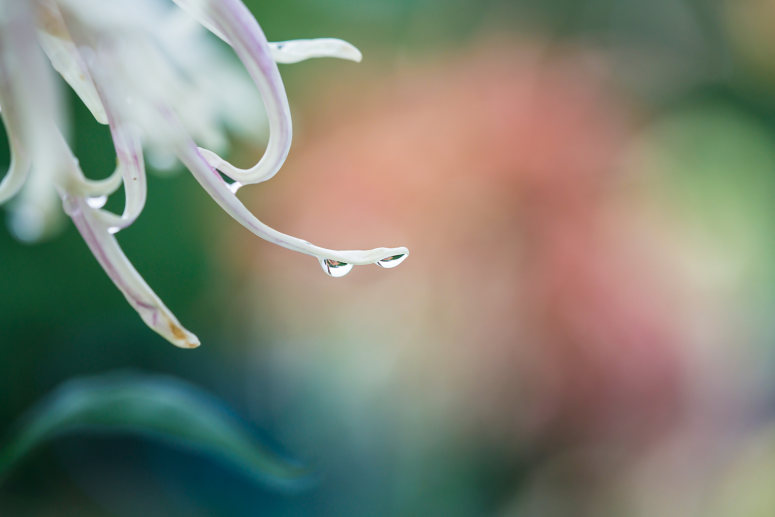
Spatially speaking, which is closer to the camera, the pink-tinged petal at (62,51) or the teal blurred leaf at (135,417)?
the pink-tinged petal at (62,51)

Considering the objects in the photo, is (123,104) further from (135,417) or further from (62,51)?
(135,417)

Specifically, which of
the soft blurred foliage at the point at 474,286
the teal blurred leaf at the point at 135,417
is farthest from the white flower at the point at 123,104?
→ the soft blurred foliage at the point at 474,286

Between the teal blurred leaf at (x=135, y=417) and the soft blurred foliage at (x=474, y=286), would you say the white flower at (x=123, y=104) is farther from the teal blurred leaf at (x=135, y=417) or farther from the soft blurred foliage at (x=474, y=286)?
the soft blurred foliage at (x=474, y=286)

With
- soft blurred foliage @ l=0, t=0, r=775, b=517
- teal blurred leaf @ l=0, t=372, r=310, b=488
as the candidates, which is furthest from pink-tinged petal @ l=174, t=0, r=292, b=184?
soft blurred foliage @ l=0, t=0, r=775, b=517

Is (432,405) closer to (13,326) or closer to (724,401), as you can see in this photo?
(724,401)

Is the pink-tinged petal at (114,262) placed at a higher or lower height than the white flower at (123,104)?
lower

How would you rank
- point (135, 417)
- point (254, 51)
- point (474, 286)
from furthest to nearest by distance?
1. point (474, 286)
2. point (135, 417)
3. point (254, 51)

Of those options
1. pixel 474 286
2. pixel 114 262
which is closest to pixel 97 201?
pixel 114 262
